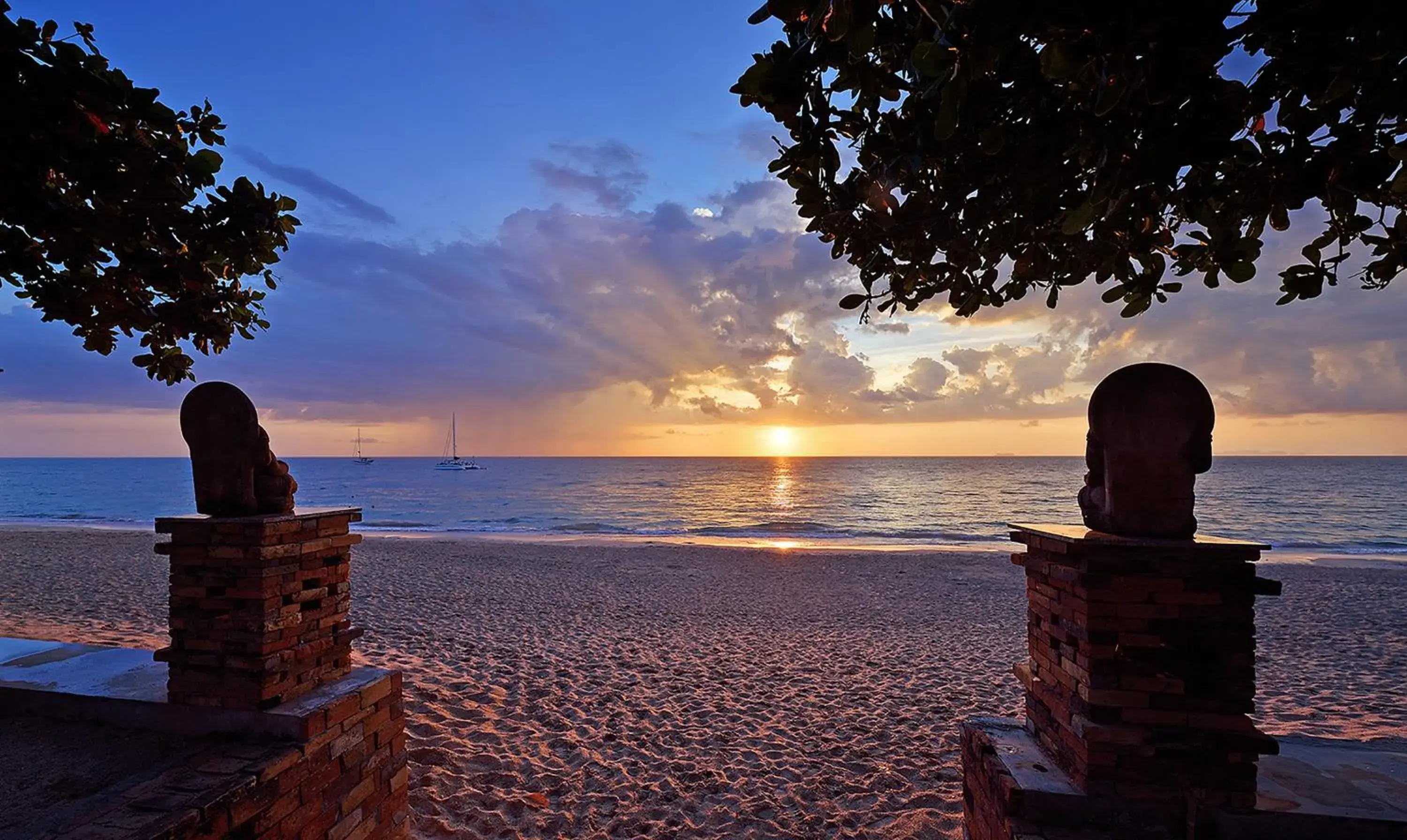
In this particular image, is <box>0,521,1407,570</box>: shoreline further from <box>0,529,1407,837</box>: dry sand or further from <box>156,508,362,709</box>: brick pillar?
<box>156,508,362,709</box>: brick pillar

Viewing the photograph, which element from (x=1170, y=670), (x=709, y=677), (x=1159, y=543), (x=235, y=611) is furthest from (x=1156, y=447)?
(x=709, y=677)

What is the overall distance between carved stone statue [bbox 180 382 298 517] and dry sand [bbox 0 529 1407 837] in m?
2.95

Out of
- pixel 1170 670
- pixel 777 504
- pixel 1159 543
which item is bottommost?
pixel 777 504

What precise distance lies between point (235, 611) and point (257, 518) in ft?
1.82

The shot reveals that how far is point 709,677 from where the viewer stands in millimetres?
8398

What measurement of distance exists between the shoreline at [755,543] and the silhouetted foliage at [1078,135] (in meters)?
19.4

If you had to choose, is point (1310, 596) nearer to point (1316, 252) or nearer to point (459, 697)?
point (1316, 252)

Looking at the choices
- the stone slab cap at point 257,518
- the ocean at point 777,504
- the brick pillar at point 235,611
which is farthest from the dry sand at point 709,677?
the ocean at point 777,504

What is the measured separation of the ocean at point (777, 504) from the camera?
1266 inches

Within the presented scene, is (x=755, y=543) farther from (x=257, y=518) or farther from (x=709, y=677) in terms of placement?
(x=257, y=518)

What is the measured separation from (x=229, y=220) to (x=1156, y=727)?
5.59 meters

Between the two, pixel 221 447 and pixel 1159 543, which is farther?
pixel 221 447

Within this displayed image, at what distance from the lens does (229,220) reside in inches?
147

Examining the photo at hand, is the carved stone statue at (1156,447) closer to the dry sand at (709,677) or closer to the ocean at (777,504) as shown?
the dry sand at (709,677)
